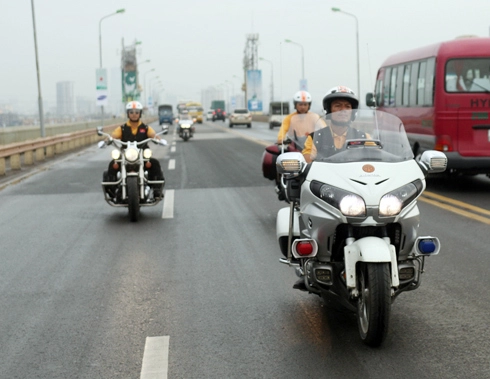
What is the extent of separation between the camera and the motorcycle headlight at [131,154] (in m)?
11.1

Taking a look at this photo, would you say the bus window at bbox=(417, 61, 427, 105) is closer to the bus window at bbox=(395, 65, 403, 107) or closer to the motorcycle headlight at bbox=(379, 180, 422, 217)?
the bus window at bbox=(395, 65, 403, 107)

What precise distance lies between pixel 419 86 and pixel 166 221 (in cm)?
695

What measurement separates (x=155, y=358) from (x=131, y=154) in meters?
6.53

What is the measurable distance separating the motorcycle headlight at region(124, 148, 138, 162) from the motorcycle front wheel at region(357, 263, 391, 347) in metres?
6.69

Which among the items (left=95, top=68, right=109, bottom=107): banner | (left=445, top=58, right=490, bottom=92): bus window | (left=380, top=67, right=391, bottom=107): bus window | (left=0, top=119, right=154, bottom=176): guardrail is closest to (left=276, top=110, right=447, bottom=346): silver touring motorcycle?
(left=445, top=58, right=490, bottom=92): bus window

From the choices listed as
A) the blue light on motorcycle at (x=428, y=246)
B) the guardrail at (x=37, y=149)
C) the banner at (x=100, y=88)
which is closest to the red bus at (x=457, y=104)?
the blue light on motorcycle at (x=428, y=246)

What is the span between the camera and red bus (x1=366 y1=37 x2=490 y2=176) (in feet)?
45.7

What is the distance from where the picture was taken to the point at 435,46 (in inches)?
590

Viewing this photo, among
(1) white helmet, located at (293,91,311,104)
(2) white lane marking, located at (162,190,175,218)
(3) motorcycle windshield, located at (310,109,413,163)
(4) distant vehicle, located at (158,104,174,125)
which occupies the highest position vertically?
(1) white helmet, located at (293,91,311,104)

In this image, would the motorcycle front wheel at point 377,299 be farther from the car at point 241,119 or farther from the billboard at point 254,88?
the billboard at point 254,88

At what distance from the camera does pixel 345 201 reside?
193 inches

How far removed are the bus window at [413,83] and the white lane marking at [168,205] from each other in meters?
5.12

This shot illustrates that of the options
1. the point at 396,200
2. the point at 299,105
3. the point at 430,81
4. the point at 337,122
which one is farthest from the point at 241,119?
the point at 396,200

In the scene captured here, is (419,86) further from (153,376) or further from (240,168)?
(153,376)
